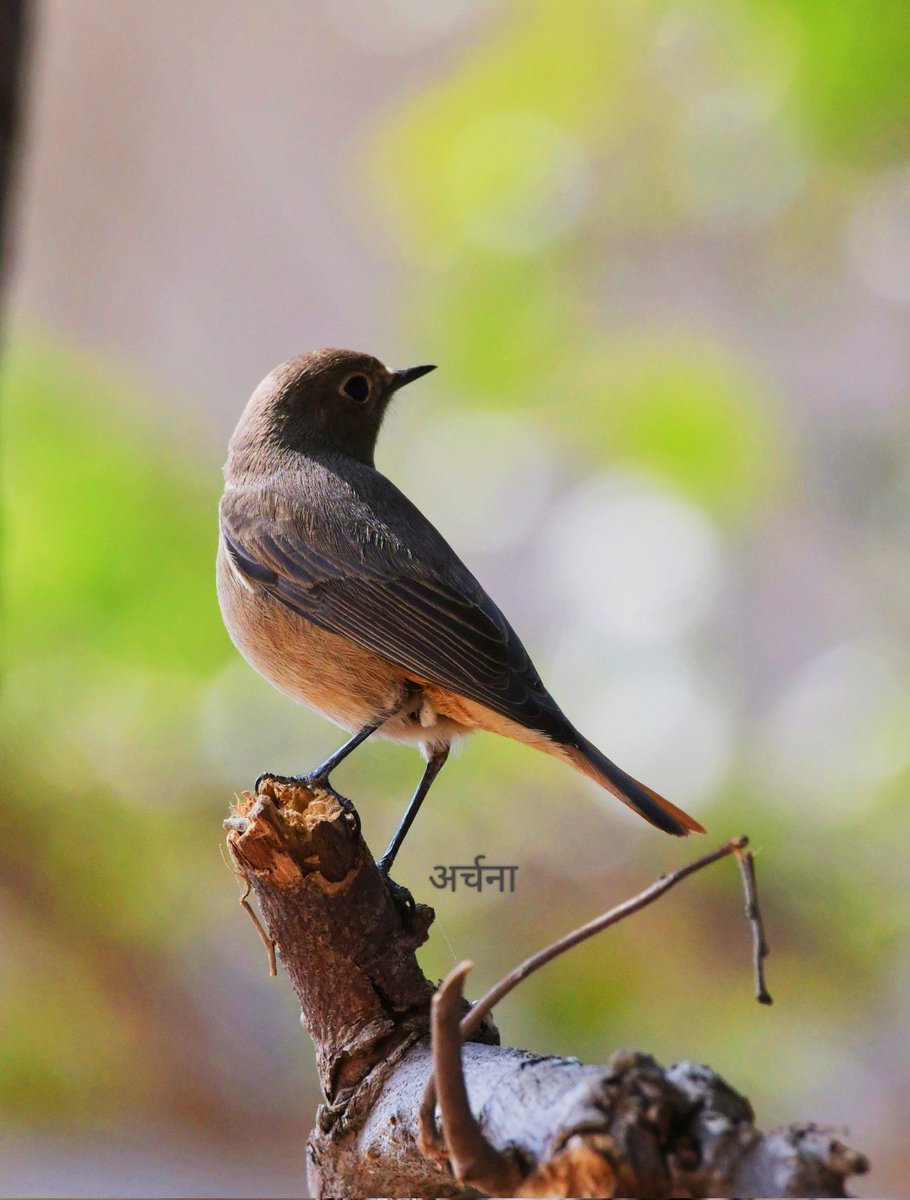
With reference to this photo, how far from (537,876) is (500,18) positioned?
3335mm

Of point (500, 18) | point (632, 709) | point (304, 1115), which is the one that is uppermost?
point (500, 18)

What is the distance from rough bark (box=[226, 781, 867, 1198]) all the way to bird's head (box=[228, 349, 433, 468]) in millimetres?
1114

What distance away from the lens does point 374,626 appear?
263cm

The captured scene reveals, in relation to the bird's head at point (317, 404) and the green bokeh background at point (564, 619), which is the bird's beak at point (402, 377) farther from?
the green bokeh background at point (564, 619)

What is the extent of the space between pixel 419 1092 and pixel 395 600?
41.6 inches

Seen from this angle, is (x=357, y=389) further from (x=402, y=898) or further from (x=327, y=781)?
(x=402, y=898)

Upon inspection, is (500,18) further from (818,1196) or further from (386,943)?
(818,1196)

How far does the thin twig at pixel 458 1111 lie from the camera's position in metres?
1.29

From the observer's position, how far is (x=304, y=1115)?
167 inches

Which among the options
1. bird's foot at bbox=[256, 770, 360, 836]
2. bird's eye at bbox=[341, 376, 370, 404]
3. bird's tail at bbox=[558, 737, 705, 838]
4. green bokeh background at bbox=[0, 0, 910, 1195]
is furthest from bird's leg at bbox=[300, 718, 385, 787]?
green bokeh background at bbox=[0, 0, 910, 1195]

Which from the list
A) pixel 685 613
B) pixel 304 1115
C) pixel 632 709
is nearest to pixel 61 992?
pixel 304 1115

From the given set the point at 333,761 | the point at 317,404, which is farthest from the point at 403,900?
the point at 317,404

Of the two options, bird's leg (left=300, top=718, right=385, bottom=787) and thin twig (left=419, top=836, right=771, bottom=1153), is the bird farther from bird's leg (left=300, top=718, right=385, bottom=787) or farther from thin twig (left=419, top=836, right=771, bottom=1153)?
thin twig (left=419, top=836, right=771, bottom=1153)

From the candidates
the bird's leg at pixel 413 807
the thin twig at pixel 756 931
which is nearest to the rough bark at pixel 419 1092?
the thin twig at pixel 756 931
